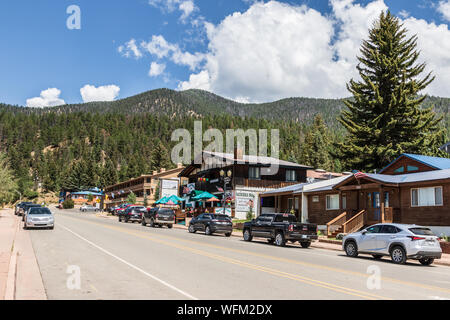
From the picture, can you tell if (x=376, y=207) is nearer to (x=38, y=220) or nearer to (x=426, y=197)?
(x=426, y=197)

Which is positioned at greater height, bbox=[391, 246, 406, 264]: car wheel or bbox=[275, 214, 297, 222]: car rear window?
bbox=[275, 214, 297, 222]: car rear window

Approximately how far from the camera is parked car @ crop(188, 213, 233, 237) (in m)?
29.2

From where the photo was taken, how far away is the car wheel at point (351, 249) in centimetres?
1825

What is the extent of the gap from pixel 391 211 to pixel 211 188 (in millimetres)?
28441

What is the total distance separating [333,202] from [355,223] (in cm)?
569

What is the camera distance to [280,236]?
22.3 metres

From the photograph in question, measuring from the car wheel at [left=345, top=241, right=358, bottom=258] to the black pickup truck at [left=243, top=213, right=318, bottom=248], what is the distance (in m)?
3.36

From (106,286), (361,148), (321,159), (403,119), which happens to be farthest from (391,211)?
(321,159)

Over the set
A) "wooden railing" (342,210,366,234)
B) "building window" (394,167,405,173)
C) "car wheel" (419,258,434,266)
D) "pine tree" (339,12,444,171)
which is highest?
"pine tree" (339,12,444,171)

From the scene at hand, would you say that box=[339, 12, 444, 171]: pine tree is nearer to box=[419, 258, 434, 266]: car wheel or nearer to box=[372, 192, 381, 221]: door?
box=[372, 192, 381, 221]: door

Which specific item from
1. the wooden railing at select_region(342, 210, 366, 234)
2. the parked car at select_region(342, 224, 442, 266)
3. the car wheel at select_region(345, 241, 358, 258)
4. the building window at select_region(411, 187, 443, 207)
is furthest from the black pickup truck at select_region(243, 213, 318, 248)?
the building window at select_region(411, 187, 443, 207)

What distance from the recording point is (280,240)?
22266 millimetres

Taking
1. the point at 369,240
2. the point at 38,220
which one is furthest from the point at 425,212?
the point at 38,220
